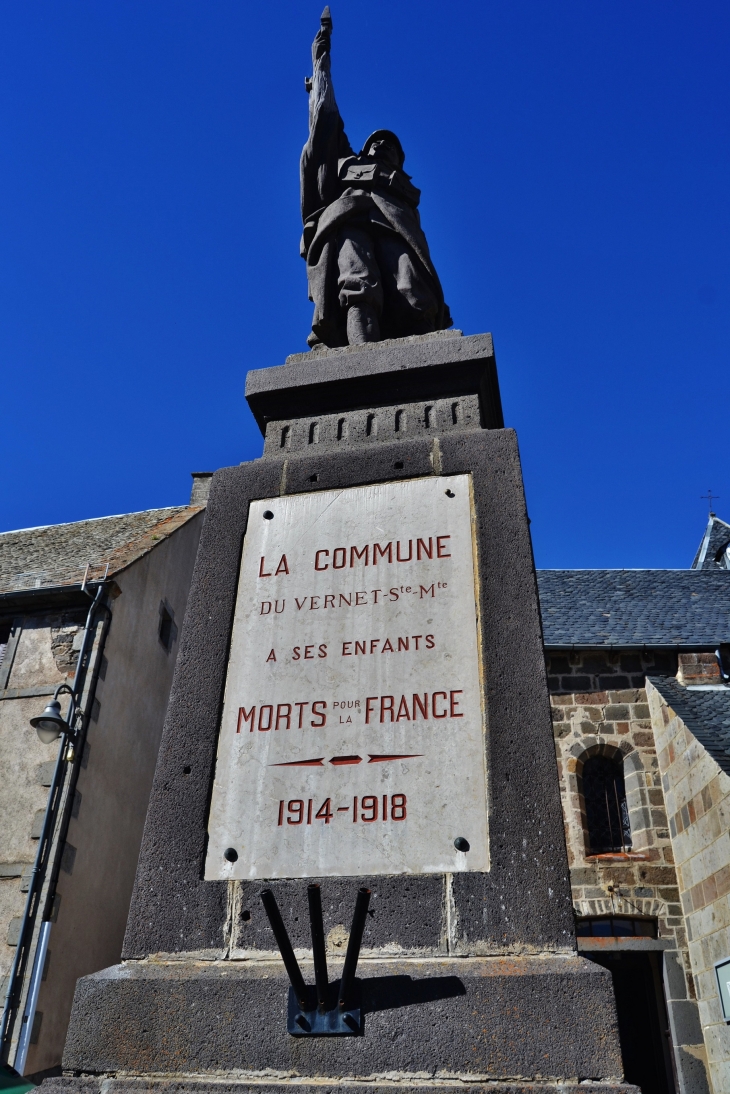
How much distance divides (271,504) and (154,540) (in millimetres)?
8886

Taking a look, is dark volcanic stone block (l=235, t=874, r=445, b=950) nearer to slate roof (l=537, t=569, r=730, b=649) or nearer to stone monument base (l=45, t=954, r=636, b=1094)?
stone monument base (l=45, t=954, r=636, b=1094)

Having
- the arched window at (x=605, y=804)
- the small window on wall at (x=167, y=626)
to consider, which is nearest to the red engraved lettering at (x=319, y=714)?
the small window on wall at (x=167, y=626)

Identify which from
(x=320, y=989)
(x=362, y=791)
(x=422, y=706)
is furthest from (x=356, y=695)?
(x=320, y=989)

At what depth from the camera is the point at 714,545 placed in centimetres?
3178

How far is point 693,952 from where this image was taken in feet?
36.2

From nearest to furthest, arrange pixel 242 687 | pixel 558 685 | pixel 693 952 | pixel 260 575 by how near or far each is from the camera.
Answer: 1. pixel 242 687
2. pixel 260 575
3. pixel 693 952
4. pixel 558 685

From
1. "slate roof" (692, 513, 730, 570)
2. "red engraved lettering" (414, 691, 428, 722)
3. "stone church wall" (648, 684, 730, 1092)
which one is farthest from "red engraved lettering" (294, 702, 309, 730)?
→ "slate roof" (692, 513, 730, 570)

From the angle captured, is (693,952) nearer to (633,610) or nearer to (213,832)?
(633,610)

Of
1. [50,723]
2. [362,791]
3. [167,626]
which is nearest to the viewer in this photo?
[362,791]

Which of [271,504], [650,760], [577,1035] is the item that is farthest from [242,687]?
[650,760]

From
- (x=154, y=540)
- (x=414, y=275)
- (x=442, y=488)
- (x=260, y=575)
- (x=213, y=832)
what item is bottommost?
(x=213, y=832)

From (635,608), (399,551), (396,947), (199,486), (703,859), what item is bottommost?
(396,947)

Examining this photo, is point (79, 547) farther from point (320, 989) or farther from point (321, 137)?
point (320, 989)

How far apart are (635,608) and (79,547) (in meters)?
9.13
